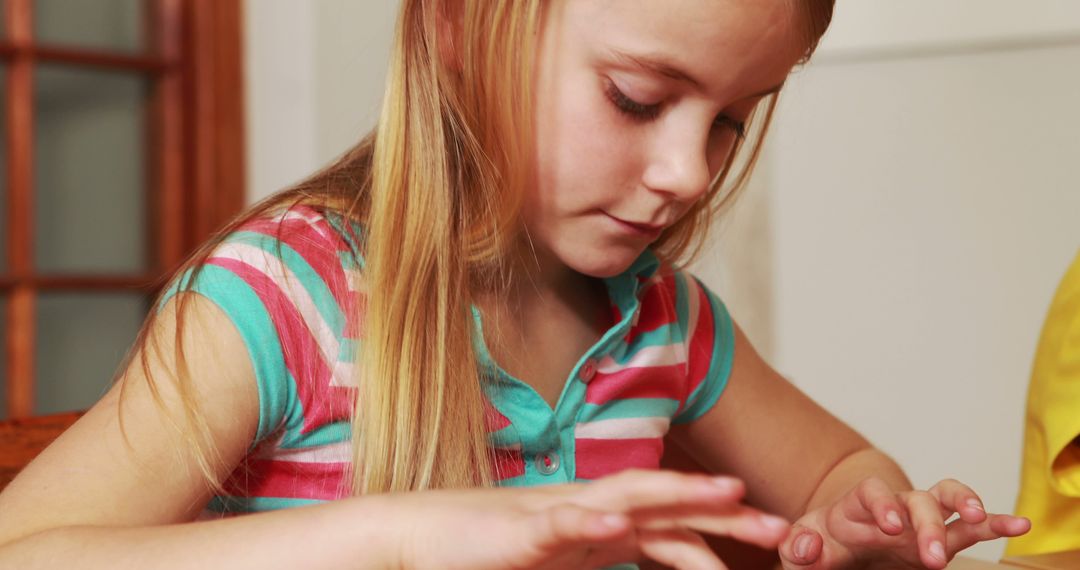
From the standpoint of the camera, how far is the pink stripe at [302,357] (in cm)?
73

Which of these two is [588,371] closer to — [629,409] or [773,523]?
[629,409]

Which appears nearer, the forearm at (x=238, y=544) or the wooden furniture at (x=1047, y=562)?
the forearm at (x=238, y=544)

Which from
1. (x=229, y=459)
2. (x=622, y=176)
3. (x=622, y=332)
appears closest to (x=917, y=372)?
(x=622, y=332)

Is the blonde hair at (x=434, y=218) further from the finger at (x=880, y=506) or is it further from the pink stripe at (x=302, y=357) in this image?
the finger at (x=880, y=506)

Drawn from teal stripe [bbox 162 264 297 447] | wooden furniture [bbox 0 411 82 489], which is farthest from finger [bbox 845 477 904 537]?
wooden furniture [bbox 0 411 82 489]

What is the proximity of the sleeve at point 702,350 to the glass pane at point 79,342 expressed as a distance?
1.38m

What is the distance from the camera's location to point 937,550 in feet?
2.16

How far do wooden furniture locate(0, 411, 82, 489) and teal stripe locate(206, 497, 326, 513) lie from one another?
12 cm

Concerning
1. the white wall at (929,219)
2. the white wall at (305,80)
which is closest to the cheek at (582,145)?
the white wall at (929,219)

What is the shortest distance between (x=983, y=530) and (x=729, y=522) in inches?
10.4

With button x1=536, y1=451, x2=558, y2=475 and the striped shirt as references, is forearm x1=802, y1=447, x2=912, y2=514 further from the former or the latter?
button x1=536, y1=451, x2=558, y2=475

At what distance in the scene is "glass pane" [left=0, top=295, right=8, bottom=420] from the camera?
2.06 metres

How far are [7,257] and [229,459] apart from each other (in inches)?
59.9

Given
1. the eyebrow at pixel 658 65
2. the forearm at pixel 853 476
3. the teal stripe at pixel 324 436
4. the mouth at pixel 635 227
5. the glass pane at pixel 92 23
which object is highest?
the glass pane at pixel 92 23
